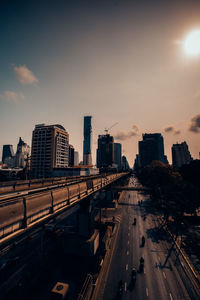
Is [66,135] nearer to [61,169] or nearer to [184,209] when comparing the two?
[61,169]

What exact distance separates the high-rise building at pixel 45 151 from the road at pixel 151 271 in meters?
98.7

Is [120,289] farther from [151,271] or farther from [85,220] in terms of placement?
[85,220]

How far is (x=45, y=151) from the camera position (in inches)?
4845

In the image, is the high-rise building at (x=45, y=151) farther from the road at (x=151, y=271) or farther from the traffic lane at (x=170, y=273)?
the traffic lane at (x=170, y=273)

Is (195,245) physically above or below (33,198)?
below

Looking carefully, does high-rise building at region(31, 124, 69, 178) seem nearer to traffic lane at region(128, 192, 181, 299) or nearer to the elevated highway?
traffic lane at region(128, 192, 181, 299)

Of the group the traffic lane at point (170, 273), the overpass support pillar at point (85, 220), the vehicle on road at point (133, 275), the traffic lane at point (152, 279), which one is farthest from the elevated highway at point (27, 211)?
the traffic lane at point (170, 273)

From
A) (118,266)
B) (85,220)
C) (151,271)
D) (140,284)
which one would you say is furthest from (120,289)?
(85,220)

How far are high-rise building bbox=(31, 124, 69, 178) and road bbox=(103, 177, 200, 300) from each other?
98664 mm

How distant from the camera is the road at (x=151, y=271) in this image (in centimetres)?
1853

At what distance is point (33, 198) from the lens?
11.4 metres

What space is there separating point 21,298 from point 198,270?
26.5 meters

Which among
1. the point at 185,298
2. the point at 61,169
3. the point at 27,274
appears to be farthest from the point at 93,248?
the point at 61,169

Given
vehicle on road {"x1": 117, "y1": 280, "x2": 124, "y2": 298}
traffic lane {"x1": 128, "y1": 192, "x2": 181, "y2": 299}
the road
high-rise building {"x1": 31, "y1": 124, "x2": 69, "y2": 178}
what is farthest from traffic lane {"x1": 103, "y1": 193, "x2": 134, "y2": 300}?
high-rise building {"x1": 31, "y1": 124, "x2": 69, "y2": 178}
